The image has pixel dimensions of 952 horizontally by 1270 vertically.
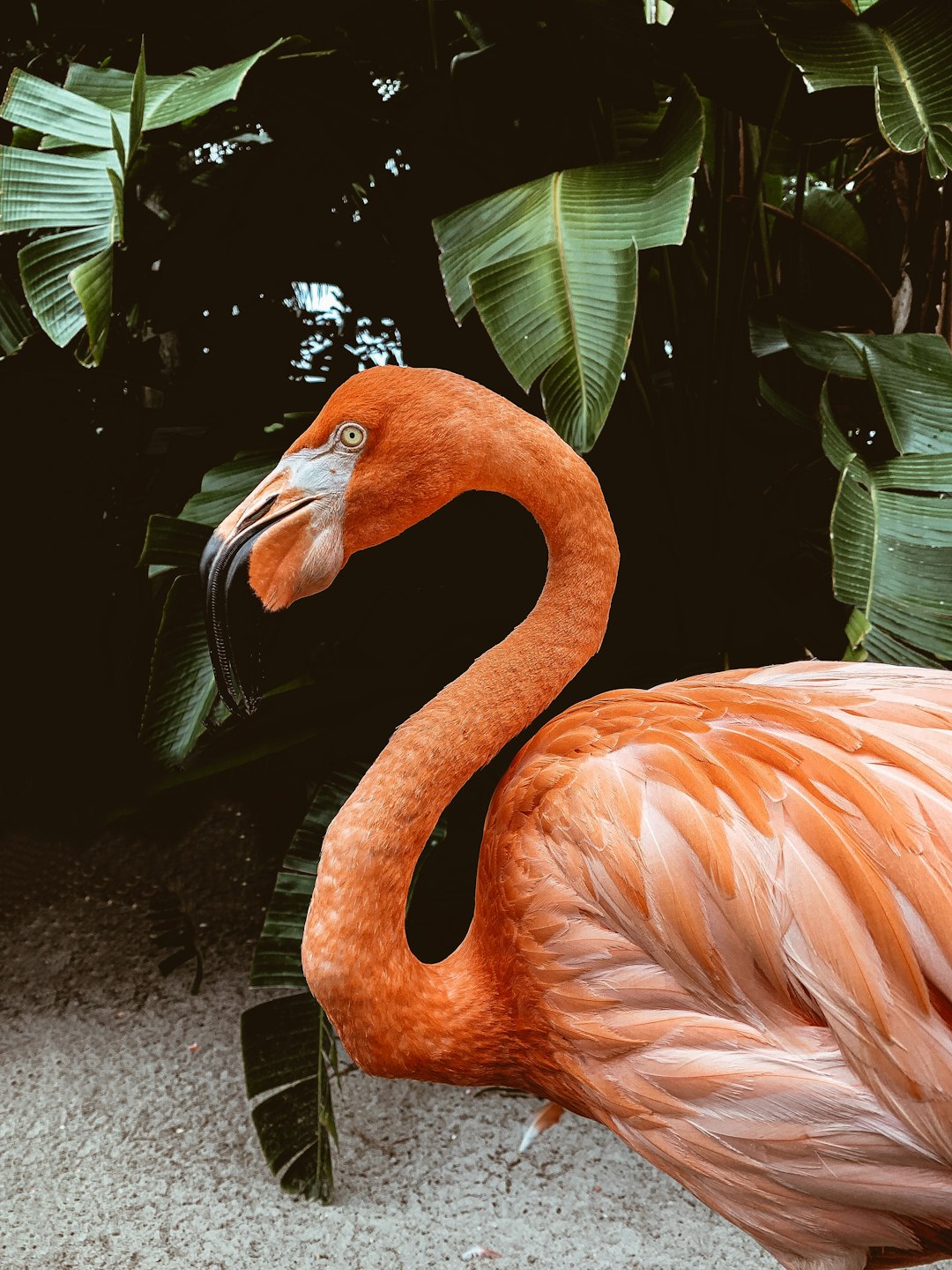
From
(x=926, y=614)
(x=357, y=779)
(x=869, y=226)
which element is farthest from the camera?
(x=869, y=226)

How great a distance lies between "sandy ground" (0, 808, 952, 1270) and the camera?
1844 mm

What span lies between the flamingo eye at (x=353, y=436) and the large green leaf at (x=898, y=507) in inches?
30.7

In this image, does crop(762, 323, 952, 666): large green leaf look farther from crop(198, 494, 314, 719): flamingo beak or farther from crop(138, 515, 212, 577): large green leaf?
crop(138, 515, 212, 577): large green leaf

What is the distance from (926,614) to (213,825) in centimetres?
223

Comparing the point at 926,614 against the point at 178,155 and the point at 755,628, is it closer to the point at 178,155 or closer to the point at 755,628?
the point at 755,628

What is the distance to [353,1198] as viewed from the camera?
1.98 m

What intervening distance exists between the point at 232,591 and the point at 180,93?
42.4 inches

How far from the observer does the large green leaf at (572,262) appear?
1.52m

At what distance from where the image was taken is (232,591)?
3.88 ft

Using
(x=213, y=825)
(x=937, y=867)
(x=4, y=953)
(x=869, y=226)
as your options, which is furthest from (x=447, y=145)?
(x=4, y=953)

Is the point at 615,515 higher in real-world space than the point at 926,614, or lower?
lower

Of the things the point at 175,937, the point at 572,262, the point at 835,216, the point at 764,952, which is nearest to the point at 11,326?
the point at 572,262

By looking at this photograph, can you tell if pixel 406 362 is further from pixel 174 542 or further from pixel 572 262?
pixel 572 262

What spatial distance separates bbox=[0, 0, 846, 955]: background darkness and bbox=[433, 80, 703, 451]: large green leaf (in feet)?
1.29
